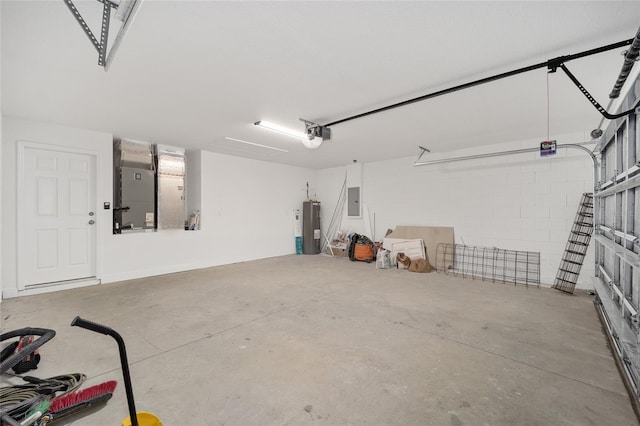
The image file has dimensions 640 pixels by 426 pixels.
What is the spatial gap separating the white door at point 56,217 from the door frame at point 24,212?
0.01 meters

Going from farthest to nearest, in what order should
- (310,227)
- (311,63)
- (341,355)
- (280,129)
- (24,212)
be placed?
(310,227), (280,129), (24,212), (311,63), (341,355)

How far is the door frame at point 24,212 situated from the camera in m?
3.98

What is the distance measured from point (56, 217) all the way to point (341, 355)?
16.2ft

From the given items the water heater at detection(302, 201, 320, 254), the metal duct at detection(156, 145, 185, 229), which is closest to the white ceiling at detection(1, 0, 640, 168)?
the metal duct at detection(156, 145, 185, 229)

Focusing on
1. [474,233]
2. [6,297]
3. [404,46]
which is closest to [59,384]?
[6,297]

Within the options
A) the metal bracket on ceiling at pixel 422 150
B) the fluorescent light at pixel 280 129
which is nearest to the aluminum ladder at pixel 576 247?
the metal bracket on ceiling at pixel 422 150

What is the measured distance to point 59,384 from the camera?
1885 mm

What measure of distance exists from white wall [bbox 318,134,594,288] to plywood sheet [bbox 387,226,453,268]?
107 millimetres

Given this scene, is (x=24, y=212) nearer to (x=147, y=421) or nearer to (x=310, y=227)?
(x=147, y=421)

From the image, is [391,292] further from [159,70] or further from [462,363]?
[159,70]

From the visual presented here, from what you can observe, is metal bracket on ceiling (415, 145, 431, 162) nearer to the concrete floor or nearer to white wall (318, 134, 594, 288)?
white wall (318, 134, 594, 288)

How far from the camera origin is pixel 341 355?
2336 millimetres

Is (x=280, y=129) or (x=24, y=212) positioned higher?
(x=280, y=129)

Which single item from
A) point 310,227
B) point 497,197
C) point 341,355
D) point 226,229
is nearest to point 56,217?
point 226,229
